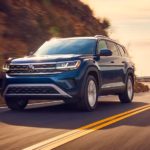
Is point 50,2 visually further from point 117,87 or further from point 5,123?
point 5,123

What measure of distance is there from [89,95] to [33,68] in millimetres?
1481

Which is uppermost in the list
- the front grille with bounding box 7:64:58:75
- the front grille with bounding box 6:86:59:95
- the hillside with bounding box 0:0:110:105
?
the hillside with bounding box 0:0:110:105

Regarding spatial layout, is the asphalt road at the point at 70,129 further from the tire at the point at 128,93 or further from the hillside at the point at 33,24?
the hillside at the point at 33,24

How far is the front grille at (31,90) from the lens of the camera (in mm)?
12648

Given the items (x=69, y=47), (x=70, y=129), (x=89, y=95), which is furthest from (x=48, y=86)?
(x=70, y=129)

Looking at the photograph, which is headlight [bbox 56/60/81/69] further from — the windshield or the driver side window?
the driver side window

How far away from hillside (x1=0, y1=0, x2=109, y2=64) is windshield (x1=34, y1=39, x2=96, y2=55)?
479 centimetres

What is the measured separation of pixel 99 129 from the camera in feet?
31.8

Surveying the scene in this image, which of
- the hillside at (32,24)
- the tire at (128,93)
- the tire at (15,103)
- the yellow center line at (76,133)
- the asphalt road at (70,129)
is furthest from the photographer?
the hillside at (32,24)

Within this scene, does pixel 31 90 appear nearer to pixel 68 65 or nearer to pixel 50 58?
pixel 50 58

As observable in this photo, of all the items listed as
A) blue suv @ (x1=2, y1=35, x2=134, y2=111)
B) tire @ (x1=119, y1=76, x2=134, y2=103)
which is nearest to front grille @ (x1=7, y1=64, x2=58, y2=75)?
blue suv @ (x1=2, y1=35, x2=134, y2=111)

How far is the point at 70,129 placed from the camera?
31.6ft

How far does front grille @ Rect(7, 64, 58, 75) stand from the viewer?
12711mm

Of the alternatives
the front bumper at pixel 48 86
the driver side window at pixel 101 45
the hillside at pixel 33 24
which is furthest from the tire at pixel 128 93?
the hillside at pixel 33 24
